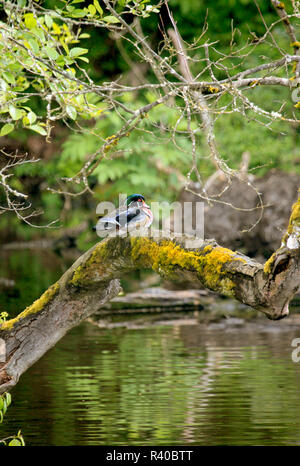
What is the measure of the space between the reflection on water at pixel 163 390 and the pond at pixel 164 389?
10 millimetres

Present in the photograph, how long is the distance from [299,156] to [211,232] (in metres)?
8.69

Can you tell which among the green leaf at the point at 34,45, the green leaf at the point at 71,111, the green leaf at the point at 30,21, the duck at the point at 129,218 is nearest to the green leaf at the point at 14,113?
the green leaf at the point at 71,111

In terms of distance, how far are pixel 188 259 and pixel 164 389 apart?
11.0 ft

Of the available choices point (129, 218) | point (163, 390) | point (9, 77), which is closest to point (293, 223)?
point (129, 218)

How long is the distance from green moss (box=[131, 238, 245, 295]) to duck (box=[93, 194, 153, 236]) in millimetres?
793

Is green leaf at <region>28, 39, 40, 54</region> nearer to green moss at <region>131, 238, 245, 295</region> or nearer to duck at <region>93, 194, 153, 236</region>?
green moss at <region>131, 238, 245, 295</region>

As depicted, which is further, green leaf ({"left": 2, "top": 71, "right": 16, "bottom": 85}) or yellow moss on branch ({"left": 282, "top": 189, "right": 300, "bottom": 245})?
green leaf ({"left": 2, "top": 71, "right": 16, "bottom": 85})

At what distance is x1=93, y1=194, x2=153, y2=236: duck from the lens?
703 centimetres

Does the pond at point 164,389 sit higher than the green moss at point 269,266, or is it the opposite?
the green moss at point 269,266

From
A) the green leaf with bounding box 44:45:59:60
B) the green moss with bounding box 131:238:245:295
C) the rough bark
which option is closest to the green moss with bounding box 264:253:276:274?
the rough bark

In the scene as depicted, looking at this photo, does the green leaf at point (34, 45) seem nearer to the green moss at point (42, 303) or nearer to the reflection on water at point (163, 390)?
the green moss at point (42, 303)

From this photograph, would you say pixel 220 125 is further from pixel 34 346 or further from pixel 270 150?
pixel 34 346

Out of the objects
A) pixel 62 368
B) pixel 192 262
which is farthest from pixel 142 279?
pixel 192 262

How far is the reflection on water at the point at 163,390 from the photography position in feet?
23.8
